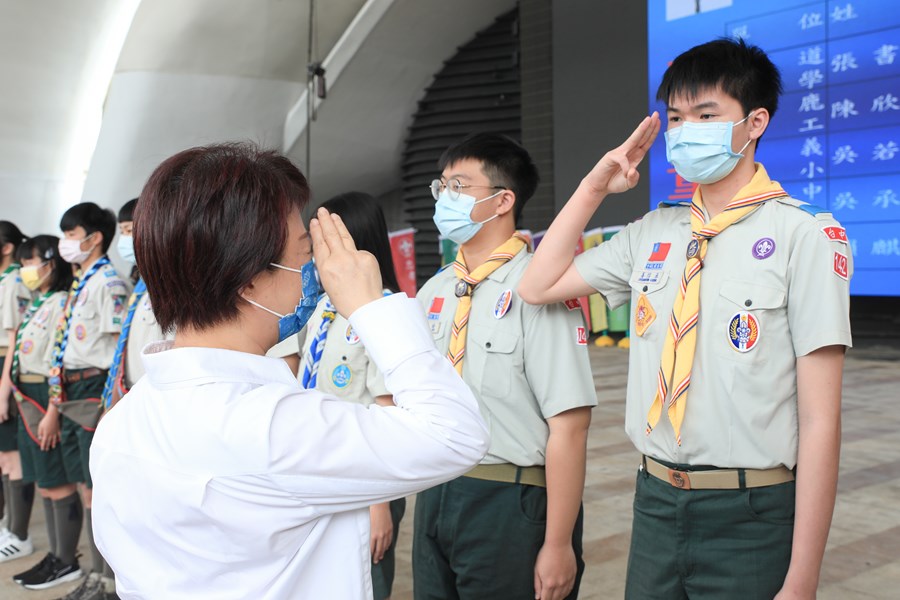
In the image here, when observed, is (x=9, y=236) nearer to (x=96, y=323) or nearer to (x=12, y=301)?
(x=12, y=301)

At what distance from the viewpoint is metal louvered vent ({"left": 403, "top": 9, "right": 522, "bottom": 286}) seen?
38.3ft

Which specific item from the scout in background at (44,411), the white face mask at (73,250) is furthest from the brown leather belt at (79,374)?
the white face mask at (73,250)

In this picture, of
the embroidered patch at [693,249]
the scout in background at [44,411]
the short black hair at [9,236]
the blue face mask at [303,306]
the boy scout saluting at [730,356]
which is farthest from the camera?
the short black hair at [9,236]

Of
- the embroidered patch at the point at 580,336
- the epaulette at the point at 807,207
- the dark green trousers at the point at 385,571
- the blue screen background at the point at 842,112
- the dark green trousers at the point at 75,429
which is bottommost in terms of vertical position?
the dark green trousers at the point at 385,571

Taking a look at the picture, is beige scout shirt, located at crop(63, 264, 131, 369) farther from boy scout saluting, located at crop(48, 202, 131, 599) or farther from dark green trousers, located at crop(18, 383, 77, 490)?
dark green trousers, located at crop(18, 383, 77, 490)

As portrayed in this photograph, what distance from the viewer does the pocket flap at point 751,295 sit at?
4.88 feet

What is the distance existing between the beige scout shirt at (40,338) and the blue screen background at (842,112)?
4566 millimetres

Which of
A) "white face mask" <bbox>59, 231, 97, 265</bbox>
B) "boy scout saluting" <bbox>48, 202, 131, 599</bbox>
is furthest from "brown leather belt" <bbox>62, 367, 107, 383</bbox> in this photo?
"white face mask" <bbox>59, 231, 97, 265</bbox>

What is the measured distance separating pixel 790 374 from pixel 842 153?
5.60m

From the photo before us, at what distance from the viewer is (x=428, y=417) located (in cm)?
101

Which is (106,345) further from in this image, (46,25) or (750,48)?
(46,25)

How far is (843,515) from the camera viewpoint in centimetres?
376

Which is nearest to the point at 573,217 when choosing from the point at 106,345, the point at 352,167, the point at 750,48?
the point at 750,48

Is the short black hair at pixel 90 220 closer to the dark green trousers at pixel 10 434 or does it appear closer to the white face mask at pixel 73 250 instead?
the white face mask at pixel 73 250
